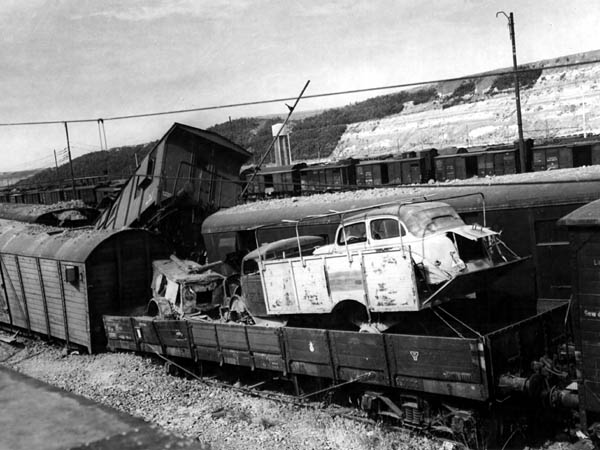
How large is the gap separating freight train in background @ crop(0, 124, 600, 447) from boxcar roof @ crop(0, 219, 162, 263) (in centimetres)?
7

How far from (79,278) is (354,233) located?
838 centimetres

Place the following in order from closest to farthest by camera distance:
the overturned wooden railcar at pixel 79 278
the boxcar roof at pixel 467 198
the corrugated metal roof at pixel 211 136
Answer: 1. the boxcar roof at pixel 467 198
2. the overturned wooden railcar at pixel 79 278
3. the corrugated metal roof at pixel 211 136

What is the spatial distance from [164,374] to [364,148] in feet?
185

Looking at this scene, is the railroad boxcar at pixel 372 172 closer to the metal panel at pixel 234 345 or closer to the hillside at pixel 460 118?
the hillside at pixel 460 118

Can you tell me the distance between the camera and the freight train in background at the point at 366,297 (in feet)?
25.6

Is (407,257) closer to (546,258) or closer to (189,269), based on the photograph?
(546,258)

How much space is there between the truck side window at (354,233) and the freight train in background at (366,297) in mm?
60

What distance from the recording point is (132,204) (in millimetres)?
20531

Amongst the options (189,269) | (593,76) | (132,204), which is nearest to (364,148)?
(593,76)

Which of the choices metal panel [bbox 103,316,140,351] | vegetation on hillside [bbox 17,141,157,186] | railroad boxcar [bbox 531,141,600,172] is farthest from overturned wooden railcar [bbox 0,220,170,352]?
vegetation on hillside [bbox 17,141,157,186]

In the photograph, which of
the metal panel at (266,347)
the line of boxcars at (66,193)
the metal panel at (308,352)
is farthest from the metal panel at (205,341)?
the line of boxcars at (66,193)

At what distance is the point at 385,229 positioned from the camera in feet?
31.1

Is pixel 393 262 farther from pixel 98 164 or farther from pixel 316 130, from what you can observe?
pixel 98 164

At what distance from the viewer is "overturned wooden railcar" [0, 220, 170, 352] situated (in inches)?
592
